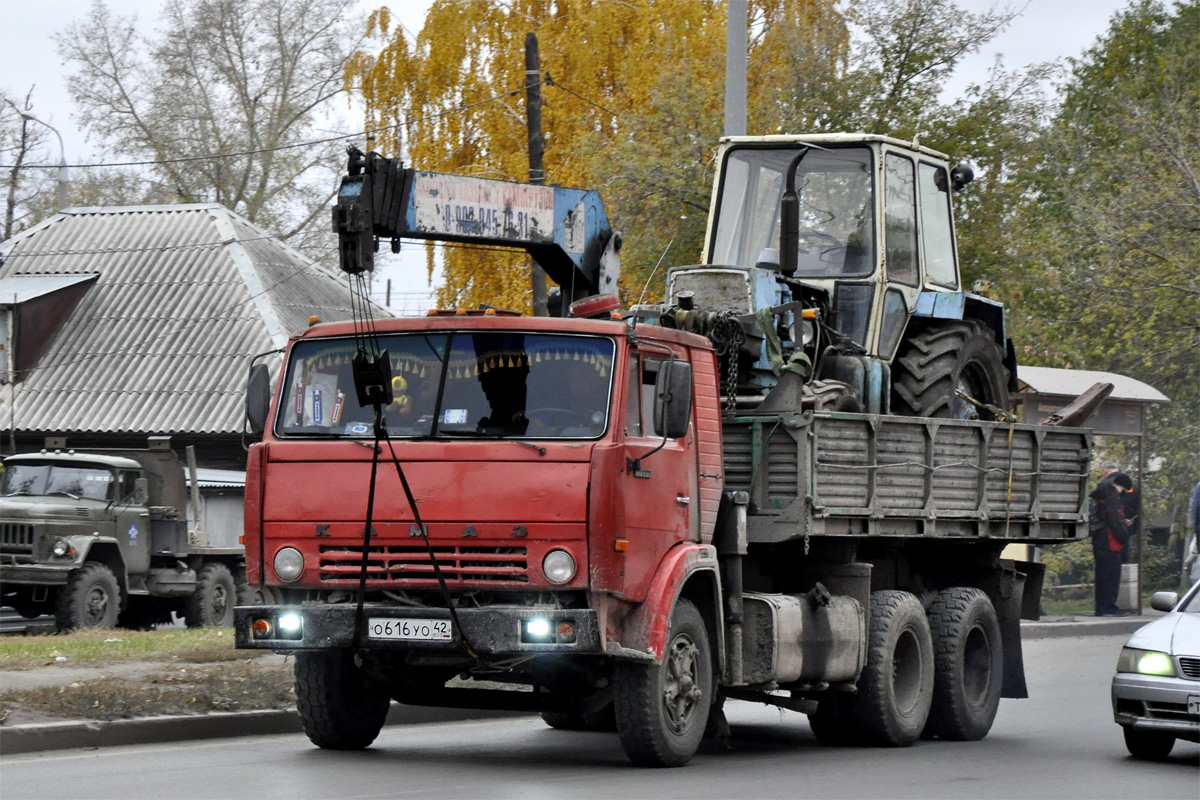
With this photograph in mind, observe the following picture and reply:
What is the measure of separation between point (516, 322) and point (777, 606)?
2.68 metres

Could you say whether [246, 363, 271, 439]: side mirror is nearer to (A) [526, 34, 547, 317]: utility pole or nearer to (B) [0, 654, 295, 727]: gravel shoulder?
(B) [0, 654, 295, 727]: gravel shoulder

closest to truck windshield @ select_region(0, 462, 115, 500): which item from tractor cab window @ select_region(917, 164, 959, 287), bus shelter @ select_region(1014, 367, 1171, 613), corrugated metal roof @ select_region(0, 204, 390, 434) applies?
corrugated metal roof @ select_region(0, 204, 390, 434)

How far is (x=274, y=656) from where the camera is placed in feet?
50.7

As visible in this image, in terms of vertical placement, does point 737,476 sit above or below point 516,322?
below

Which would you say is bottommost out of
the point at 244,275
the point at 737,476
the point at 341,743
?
the point at 341,743

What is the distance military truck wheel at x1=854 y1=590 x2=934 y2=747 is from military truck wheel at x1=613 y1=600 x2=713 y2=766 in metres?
2.04

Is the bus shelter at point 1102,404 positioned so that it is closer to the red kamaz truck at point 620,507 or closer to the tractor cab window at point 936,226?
the tractor cab window at point 936,226

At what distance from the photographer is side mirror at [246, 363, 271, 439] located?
10570 millimetres

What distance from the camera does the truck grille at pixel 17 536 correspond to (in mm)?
20953

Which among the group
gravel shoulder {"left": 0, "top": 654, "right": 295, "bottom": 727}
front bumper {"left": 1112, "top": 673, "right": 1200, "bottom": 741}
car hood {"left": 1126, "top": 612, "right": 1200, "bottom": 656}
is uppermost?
car hood {"left": 1126, "top": 612, "right": 1200, "bottom": 656}

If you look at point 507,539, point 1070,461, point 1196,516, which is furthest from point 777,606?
point 1196,516

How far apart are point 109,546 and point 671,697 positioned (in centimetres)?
1338

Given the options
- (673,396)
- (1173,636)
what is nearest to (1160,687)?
(1173,636)

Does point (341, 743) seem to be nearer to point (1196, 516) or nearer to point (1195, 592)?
point (1195, 592)
